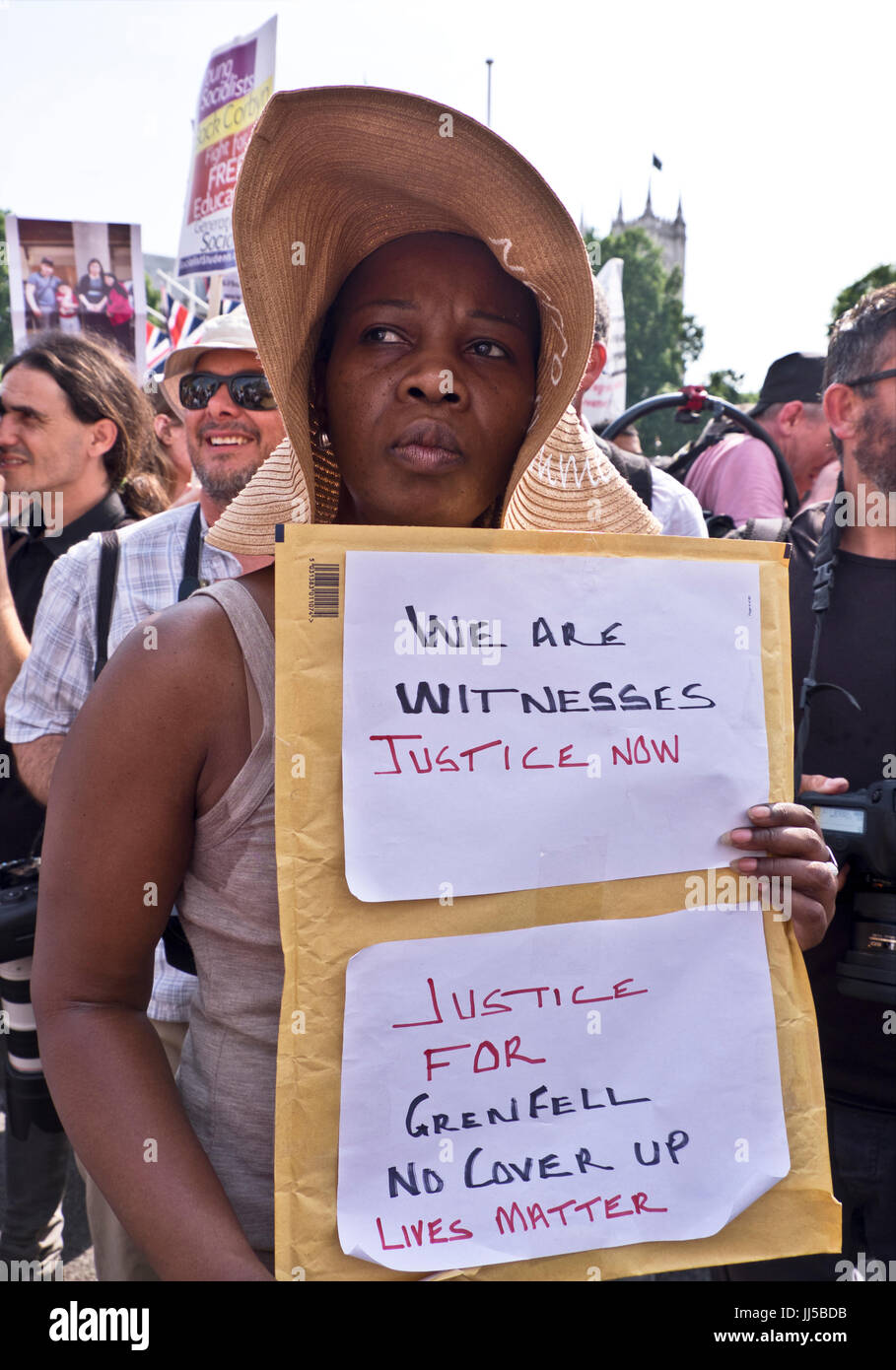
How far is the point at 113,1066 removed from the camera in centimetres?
108

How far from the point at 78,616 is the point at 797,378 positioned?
3547 mm

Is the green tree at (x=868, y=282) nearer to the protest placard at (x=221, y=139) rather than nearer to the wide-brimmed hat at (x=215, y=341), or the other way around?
the protest placard at (x=221, y=139)

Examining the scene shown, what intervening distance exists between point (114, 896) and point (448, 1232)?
0.49 m

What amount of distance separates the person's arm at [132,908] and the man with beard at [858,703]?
123cm

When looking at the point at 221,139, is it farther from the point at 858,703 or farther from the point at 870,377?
the point at 858,703

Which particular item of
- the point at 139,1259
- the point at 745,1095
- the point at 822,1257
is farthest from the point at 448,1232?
the point at 822,1257

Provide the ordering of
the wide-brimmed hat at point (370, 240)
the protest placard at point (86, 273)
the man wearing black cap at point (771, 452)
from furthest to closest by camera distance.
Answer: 1. the protest placard at point (86, 273)
2. the man wearing black cap at point (771, 452)
3. the wide-brimmed hat at point (370, 240)

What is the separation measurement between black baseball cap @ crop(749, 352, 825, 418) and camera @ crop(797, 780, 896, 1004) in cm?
331

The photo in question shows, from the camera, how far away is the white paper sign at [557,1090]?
1.05 metres

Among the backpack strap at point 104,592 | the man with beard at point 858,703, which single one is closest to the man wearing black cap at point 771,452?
the man with beard at point 858,703

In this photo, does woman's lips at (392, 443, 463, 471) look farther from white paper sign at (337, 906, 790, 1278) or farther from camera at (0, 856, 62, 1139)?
camera at (0, 856, 62, 1139)

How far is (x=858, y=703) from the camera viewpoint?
204cm

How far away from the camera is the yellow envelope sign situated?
Result: 1.04m
